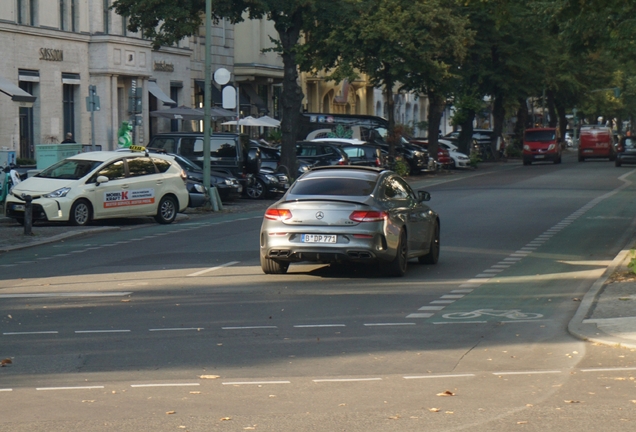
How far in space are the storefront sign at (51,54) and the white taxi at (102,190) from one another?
19481 millimetres

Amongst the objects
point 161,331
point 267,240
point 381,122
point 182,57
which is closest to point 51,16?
point 182,57

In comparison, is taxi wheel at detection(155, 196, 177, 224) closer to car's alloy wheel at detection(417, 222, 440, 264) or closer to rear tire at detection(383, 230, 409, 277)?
car's alloy wheel at detection(417, 222, 440, 264)

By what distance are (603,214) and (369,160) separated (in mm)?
17343

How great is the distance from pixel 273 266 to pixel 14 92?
26969 millimetres

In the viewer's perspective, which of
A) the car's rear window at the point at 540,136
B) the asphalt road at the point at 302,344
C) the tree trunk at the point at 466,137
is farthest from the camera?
the tree trunk at the point at 466,137

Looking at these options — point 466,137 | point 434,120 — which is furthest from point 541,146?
point 434,120

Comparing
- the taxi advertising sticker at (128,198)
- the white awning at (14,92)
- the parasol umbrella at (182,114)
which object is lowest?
the taxi advertising sticker at (128,198)

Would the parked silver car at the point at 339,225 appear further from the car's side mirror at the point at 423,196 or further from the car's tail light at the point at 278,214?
the car's side mirror at the point at 423,196

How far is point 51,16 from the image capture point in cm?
4444

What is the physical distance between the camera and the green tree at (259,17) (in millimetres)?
36781

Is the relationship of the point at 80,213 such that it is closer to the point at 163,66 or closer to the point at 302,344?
the point at 302,344

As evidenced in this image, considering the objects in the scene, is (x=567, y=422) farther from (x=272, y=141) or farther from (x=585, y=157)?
(x=585, y=157)

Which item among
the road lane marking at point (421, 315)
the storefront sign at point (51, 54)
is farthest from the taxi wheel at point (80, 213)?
the storefront sign at point (51, 54)

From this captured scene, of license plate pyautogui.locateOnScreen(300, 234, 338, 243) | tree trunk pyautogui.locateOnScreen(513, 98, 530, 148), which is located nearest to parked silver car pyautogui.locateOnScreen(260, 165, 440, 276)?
license plate pyautogui.locateOnScreen(300, 234, 338, 243)
